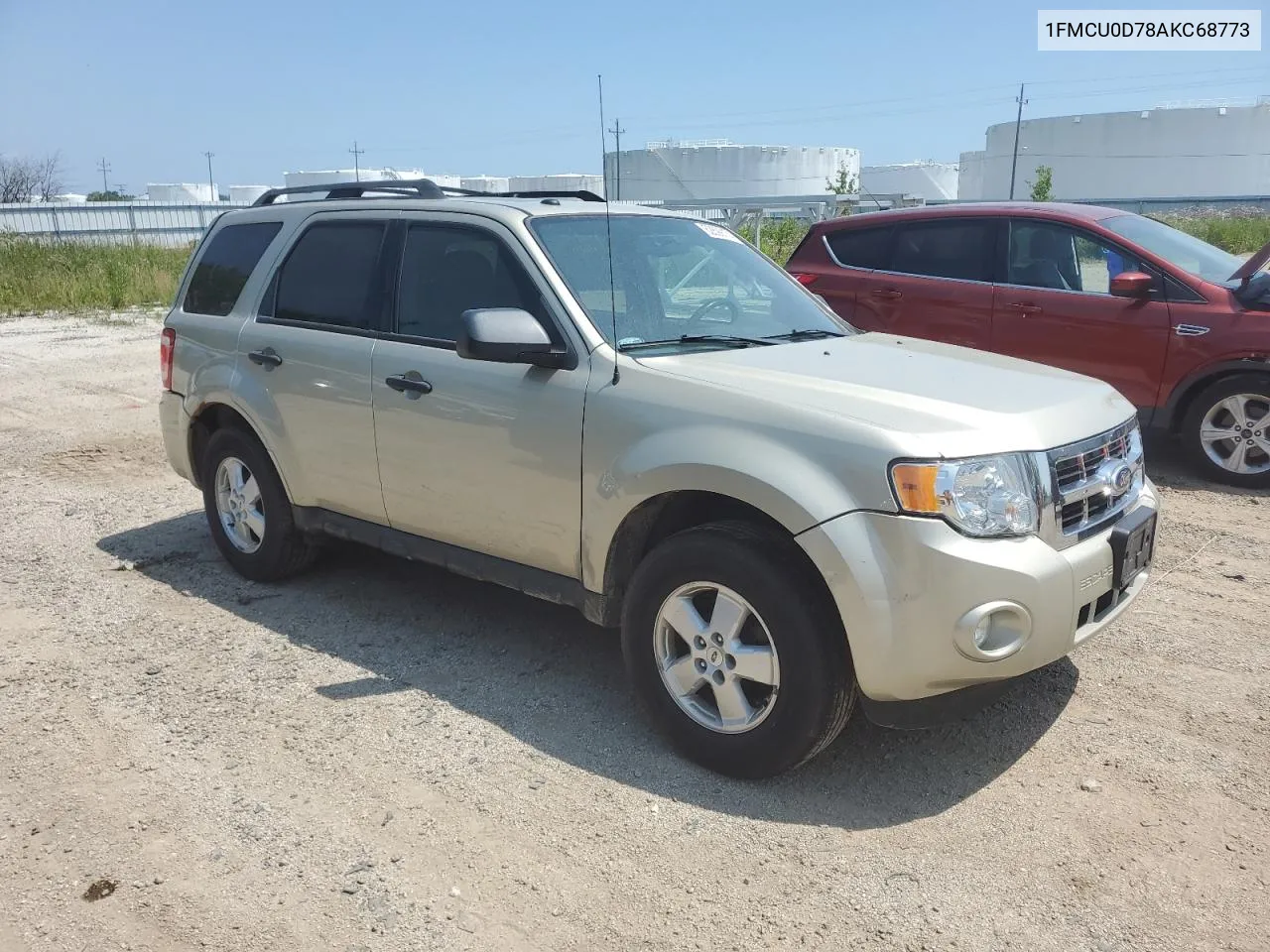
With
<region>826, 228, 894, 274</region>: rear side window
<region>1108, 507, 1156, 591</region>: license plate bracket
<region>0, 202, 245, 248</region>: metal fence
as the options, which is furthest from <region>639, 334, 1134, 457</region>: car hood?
<region>0, 202, 245, 248</region>: metal fence

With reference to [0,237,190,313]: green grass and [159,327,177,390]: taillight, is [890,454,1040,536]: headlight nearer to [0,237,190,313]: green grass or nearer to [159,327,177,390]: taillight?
[159,327,177,390]: taillight

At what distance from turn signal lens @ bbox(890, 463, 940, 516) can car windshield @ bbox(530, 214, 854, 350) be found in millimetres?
1159

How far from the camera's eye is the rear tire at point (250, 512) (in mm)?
5211

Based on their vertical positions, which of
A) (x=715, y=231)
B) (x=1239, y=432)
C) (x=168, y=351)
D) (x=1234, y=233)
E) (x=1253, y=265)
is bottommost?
(x=1239, y=432)

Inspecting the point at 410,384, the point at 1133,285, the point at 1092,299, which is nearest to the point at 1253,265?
the point at 1133,285

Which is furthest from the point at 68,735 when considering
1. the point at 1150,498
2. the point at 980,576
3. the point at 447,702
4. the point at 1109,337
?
the point at 1109,337

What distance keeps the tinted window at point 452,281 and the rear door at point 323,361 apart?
0.20 meters

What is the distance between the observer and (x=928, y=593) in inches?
120

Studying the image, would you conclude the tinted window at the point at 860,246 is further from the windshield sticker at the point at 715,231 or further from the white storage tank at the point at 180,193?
the white storage tank at the point at 180,193

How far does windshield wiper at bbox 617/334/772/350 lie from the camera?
13.0ft

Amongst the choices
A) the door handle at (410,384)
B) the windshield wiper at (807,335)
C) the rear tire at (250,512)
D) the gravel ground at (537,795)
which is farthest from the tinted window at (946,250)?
the rear tire at (250,512)

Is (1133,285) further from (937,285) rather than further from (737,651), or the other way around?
(737,651)

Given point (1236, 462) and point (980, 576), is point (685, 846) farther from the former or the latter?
point (1236, 462)

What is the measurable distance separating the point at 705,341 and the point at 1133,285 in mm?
4366
